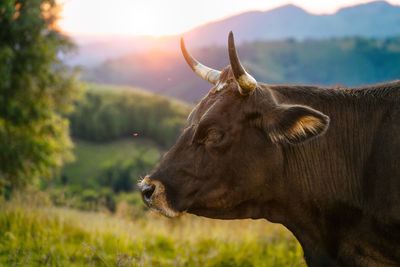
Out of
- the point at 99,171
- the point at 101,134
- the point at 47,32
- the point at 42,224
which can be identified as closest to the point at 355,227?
the point at 42,224

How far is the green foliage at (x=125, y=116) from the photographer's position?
106562 millimetres

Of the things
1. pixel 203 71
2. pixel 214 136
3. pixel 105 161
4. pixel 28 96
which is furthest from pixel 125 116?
pixel 214 136

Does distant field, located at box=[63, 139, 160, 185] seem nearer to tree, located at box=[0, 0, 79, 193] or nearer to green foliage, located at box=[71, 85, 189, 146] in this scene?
green foliage, located at box=[71, 85, 189, 146]

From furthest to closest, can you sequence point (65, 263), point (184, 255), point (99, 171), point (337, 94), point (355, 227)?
point (99, 171), point (184, 255), point (65, 263), point (337, 94), point (355, 227)

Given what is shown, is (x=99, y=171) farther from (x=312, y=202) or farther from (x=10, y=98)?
(x=312, y=202)

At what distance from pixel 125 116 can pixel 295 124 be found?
110932mm

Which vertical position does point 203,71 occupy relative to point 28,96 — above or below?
above

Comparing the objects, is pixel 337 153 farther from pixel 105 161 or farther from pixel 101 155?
pixel 101 155

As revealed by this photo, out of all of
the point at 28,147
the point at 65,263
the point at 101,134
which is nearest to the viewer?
the point at 65,263

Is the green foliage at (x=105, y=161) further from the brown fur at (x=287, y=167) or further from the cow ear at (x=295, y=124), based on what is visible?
the cow ear at (x=295, y=124)

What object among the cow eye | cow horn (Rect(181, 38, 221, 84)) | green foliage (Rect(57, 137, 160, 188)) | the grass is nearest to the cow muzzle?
the cow eye

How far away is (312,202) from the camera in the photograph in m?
4.79

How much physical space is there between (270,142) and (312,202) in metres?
0.63

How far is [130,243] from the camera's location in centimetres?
871
